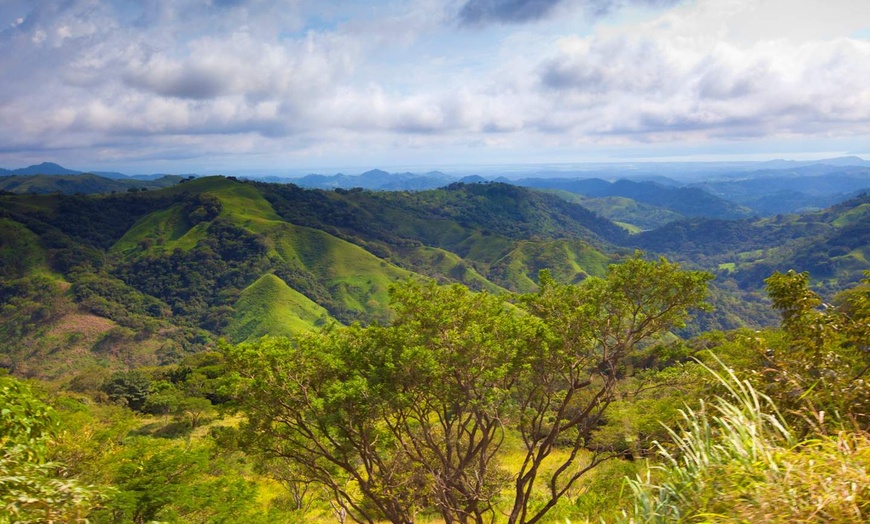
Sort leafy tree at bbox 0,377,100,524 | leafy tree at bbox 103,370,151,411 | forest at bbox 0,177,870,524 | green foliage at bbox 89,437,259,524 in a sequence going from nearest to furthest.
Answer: leafy tree at bbox 0,377,100,524 → forest at bbox 0,177,870,524 → green foliage at bbox 89,437,259,524 → leafy tree at bbox 103,370,151,411

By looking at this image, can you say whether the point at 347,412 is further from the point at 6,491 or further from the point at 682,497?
the point at 682,497

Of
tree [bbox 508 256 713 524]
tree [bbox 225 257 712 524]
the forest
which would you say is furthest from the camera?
tree [bbox 508 256 713 524]

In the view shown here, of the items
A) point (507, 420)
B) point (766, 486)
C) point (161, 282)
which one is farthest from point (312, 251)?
point (766, 486)

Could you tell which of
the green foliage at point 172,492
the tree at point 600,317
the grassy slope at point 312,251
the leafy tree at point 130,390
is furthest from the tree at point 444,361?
the grassy slope at point 312,251

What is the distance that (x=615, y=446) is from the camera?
74.0ft

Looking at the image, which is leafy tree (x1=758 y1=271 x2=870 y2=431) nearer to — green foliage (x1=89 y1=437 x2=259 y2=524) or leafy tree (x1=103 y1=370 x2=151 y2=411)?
green foliage (x1=89 y1=437 x2=259 y2=524)

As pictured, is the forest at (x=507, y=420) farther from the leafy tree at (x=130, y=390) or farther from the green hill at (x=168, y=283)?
the green hill at (x=168, y=283)

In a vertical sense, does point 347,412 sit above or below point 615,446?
above

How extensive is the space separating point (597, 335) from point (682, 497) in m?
9.60

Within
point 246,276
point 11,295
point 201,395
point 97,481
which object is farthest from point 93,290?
point 97,481

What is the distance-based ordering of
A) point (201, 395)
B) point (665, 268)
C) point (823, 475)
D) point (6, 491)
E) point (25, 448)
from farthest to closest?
point (201, 395)
point (665, 268)
point (25, 448)
point (6, 491)
point (823, 475)

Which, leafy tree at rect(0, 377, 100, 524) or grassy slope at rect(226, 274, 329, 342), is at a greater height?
leafy tree at rect(0, 377, 100, 524)

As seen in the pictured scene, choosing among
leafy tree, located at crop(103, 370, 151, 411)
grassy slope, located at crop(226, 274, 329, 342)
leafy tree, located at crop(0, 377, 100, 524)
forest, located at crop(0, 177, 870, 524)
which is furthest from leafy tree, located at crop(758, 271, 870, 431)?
grassy slope, located at crop(226, 274, 329, 342)

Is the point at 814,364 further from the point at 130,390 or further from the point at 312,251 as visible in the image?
the point at 312,251
